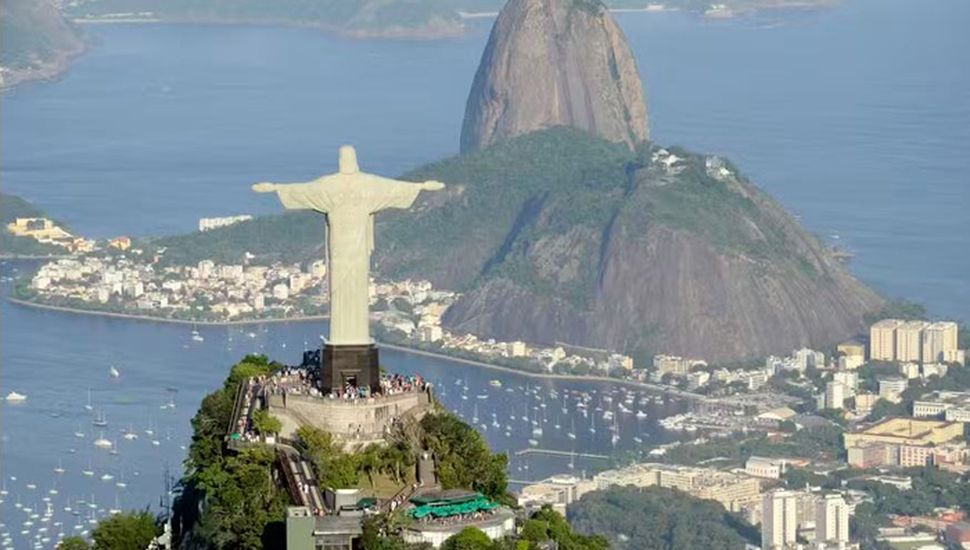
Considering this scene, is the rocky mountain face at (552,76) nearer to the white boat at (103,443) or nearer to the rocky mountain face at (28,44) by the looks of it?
the rocky mountain face at (28,44)

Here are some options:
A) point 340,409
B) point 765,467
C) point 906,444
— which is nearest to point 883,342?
point 906,444

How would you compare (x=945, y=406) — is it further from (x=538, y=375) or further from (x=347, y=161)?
(x=347, y=161)

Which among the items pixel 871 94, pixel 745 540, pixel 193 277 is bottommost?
pixel 745 540

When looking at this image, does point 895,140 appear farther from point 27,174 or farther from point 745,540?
point 745,540

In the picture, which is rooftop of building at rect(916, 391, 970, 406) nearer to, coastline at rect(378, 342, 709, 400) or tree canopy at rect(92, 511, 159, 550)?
coastline at rect(378, 342, 709, 400)

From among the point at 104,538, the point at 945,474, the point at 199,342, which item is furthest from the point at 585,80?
the point at 104,538

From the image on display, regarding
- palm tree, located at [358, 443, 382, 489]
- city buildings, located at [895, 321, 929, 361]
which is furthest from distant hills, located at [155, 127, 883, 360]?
→ palm tree, located at [358, 443, 382, 489]

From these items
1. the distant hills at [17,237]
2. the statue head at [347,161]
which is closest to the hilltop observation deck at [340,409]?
the statue head at [347,161]
